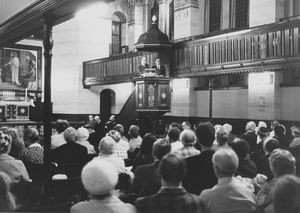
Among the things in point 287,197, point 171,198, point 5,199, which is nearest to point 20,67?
point 5,199

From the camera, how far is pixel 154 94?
1455 cm

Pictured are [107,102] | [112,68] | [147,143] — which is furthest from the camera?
[107,102]

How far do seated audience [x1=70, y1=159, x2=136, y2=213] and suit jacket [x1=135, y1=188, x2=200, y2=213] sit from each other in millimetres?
246

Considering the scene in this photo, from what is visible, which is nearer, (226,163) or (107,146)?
(226,163)

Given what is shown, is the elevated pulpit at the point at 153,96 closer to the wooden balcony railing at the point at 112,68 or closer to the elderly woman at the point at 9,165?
the wooden balcony railing at the point at 112,68

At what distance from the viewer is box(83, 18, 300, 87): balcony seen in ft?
39.2

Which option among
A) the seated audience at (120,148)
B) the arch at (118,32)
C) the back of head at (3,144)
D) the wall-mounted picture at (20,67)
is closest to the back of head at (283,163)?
the back of head at (3,144)

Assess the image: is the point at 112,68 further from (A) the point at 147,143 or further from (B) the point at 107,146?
Result: (B) the point at 107,146

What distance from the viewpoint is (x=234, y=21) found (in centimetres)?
1800

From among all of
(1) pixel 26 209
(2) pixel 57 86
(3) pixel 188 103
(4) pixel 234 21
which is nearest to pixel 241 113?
(3) pixel 188 103

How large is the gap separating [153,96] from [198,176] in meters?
9.97

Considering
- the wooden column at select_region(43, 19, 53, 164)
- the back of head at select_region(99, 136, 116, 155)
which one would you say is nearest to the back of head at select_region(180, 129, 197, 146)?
the back of head at select_region(99, 136, 116, 155)

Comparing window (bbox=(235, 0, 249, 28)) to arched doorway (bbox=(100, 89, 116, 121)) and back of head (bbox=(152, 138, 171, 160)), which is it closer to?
arched doorway (bbox=(100, 89, 116, 121))

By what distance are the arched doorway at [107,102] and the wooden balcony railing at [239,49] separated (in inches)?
348
